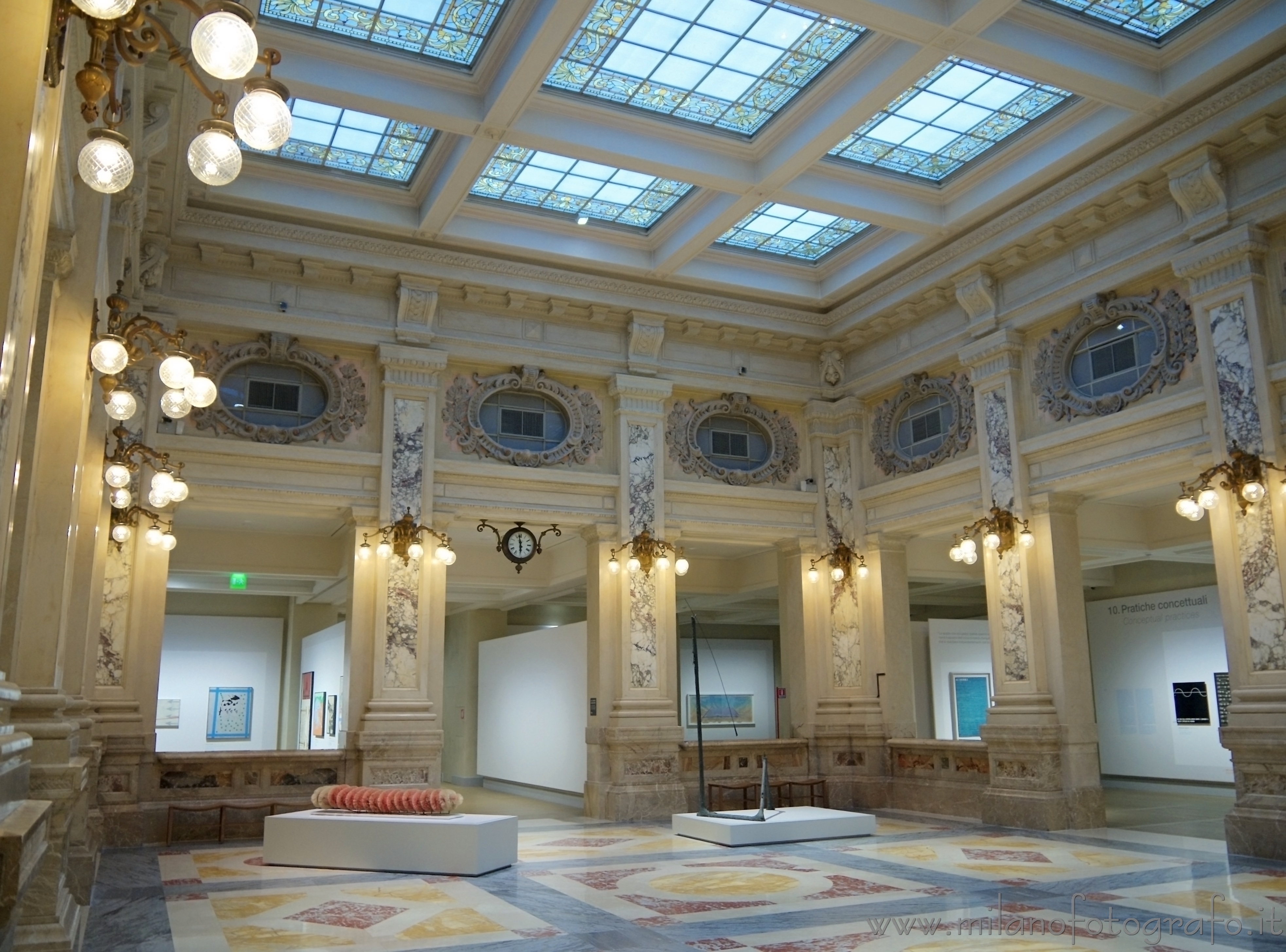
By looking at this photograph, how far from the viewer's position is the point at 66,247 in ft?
19.9

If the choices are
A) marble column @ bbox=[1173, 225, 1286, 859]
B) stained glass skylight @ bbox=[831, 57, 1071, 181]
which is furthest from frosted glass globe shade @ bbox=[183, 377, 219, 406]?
marble column @ bbox=[1173, 225, 1286, 859]

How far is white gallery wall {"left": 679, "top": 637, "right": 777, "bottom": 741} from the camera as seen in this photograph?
76.1 ft

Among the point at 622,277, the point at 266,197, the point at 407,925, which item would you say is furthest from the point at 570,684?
the point at 407,925

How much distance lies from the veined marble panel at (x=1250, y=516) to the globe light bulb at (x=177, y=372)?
9.63 m

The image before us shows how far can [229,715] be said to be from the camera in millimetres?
19516

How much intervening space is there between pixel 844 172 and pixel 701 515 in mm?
5301

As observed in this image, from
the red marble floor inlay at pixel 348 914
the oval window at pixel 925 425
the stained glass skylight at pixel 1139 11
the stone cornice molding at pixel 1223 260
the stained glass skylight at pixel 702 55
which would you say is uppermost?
the stained glass skylight at pixel 1139 11

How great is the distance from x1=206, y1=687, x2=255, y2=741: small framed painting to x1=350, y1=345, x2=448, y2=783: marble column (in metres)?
7.57

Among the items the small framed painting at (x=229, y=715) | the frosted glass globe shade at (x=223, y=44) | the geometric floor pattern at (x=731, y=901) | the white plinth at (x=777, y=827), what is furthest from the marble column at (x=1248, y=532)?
the small framed painting at (x=229, y=715)

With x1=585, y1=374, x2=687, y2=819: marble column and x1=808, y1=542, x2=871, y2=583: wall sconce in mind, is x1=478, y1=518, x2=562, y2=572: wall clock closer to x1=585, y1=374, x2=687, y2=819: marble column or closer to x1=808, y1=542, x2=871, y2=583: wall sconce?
x1=585, y1=374, x2=687, y2=819: marble column

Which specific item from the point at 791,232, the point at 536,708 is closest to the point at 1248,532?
the point at 791,232

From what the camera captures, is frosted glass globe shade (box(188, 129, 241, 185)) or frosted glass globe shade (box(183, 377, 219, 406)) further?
frosted glass globe shade (box(183, 377, 219, 406))

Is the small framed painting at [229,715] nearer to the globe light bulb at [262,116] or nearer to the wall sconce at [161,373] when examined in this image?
the wall sconce at [161,373]

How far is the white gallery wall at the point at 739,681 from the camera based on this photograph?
2319cm
